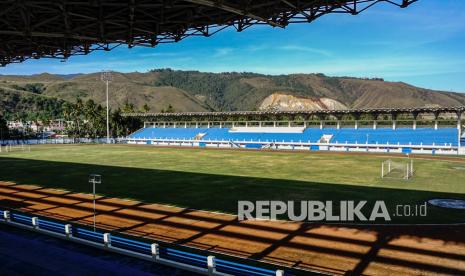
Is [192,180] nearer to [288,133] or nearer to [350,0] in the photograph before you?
[350,0]

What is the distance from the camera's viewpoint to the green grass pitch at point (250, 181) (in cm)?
3225

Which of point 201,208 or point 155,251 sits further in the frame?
point 201,208

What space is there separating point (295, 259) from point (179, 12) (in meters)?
14.5

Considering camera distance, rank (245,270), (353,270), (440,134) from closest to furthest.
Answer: (245,270) → (353,270) → (440,134)

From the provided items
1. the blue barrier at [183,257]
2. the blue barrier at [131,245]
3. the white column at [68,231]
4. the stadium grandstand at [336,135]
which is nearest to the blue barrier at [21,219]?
the white column at [68,231]

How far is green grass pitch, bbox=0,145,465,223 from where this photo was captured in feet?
106

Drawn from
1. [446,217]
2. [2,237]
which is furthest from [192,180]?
[446,217]

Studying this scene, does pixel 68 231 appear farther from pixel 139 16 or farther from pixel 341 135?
pixel 341 135

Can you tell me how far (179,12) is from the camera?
794 inches

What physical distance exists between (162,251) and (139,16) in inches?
516

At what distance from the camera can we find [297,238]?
21562 mm

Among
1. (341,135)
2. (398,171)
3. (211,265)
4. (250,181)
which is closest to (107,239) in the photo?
(211,265)

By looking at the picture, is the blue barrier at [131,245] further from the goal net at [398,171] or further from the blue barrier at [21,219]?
the goal net at [398,171]

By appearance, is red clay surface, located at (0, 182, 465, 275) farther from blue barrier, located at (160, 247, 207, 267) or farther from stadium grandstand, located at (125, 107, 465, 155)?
stadium grandstand, located at (125, 107, 465, 155)
